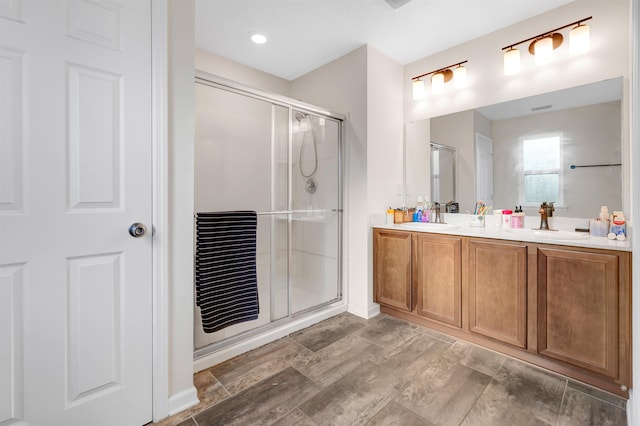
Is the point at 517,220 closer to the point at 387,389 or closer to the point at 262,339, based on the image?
the point at 387,389

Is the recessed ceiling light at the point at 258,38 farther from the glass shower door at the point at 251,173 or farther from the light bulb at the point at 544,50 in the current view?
the light bulb at the point at 544,50

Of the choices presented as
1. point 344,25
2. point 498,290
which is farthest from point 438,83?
point 498,290

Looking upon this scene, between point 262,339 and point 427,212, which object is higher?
point 427,212

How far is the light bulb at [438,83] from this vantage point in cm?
281

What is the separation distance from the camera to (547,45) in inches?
86.9

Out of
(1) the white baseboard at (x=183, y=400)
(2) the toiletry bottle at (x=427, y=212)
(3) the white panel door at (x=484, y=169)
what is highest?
(3) the white panel door at (x=484, y=169)

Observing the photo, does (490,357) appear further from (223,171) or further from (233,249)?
(223,171)

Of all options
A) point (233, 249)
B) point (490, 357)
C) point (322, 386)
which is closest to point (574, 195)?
point (490, 357)

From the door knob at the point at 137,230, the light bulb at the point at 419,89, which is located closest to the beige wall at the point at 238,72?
the light bulb at the point at 419,89

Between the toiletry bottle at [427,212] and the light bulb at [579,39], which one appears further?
the toiletry bottle at [427,212]

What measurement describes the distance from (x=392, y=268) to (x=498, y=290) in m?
0.86

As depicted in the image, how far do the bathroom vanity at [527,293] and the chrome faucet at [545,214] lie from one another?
Answer: 0.36 ft

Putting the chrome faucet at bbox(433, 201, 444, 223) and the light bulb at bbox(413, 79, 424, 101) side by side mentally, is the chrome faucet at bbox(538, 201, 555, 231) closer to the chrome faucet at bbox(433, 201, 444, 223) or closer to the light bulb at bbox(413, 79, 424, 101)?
the chrome faucet at bbox(433, 201, 444, 223)

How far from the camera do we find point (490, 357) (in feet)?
6.72
